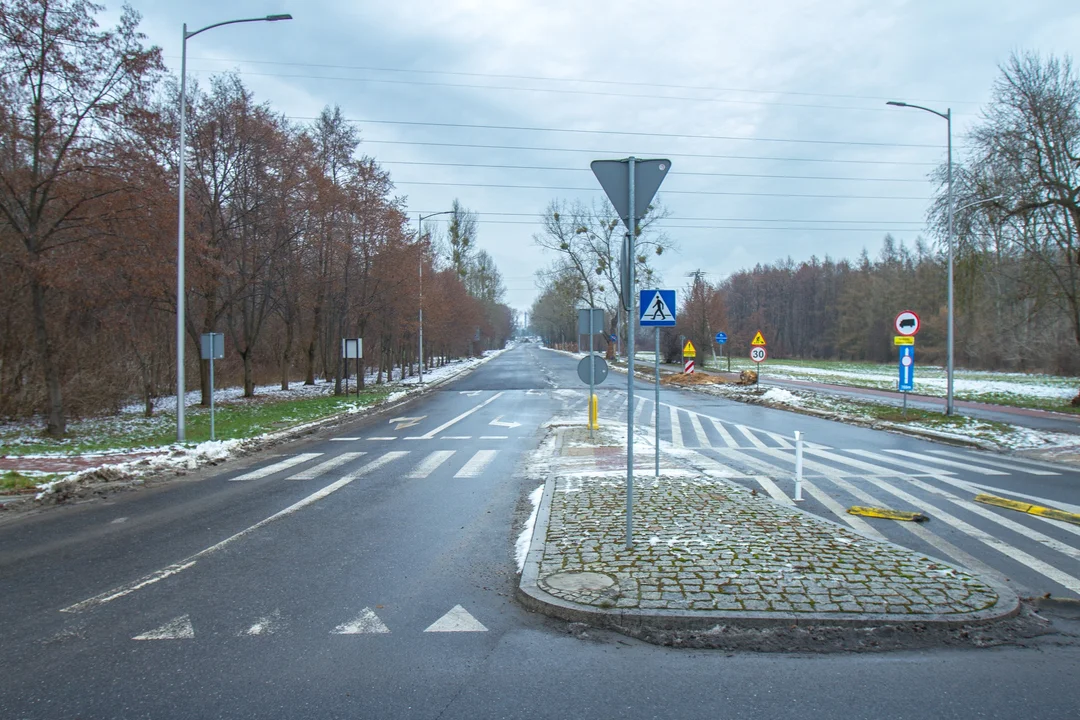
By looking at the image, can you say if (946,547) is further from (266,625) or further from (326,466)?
(326,466)

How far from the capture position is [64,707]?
3551 mm

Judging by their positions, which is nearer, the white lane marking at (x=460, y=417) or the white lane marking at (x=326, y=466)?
the white lane marking at (x=326, y=466)

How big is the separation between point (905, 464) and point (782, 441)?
3.32 meters

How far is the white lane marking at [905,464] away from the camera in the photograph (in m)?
11.0

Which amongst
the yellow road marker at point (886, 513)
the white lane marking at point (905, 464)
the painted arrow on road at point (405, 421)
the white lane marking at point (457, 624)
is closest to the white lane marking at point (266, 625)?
the white lane marking at point (457, 624)

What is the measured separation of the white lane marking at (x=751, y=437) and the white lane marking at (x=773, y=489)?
364 centimetres

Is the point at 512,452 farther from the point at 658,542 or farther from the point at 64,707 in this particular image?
the point at 64,707

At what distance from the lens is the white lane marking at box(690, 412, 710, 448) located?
1464 cm

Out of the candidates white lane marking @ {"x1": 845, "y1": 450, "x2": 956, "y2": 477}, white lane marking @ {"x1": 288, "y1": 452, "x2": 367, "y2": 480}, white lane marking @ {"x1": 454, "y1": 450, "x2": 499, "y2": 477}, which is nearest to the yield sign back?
white lane marking @ {"x1": 454, "y1": 450, "x2": 499, "y2": 477}

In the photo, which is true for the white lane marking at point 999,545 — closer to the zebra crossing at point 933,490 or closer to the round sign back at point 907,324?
the zebra crossing at point 933,490

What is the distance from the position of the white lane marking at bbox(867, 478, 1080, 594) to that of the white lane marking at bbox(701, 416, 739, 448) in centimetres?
514

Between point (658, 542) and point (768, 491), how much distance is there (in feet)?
12.0

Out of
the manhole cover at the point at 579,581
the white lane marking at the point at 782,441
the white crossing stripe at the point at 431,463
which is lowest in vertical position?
the white crossing stripe at the point at 431,463

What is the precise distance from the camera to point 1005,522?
7.57 meters
